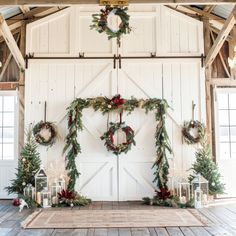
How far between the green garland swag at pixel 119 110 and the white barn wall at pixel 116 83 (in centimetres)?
20

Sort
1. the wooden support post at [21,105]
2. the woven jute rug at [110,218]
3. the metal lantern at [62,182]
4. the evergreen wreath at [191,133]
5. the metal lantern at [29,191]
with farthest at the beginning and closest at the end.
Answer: the wooden support post at [21,105] → the evergreen wreath at [191,133] → the metal lantern at [62,182] → the metal lantern at [29,191] → the woven jute rug at [110,218]

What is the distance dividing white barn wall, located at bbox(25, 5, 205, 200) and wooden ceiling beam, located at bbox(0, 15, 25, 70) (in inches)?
10.1

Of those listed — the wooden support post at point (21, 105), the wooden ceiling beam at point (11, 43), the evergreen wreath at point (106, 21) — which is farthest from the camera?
the wooden support post at point (21, 105)

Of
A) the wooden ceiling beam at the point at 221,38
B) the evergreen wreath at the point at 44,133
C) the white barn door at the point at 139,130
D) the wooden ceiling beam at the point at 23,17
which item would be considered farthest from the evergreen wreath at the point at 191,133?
the wooden ceiling beam at the point at 23,17

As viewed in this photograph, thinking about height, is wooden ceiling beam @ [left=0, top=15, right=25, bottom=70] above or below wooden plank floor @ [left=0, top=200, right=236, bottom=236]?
above

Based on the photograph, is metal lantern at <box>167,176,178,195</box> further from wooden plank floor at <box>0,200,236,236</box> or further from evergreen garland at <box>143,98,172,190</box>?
wooden plank floor at <box>0,200,236,236</box>

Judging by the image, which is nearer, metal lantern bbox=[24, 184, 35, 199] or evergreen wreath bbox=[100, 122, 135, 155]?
metal lantern bbox=[24, 184, 35, 199]

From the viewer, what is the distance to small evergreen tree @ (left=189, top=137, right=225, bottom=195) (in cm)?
693

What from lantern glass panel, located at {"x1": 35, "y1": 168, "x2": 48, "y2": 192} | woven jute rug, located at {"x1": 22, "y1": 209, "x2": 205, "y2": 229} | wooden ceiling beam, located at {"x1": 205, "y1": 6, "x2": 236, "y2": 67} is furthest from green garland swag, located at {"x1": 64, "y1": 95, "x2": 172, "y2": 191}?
wooden ceiling beam, located at {"x1": 205, "y1": 6, "x2": 236, "y2": 67}

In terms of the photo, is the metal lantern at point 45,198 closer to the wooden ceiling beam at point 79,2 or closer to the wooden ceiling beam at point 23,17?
the wooden ceiling beam at point 79,2

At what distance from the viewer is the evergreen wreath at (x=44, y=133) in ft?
24.0

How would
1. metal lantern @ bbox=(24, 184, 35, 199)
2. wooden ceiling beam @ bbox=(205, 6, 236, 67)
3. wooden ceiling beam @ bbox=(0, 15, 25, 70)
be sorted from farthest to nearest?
metal lantern @ bbox=(24, 184, 35, 199) < wooden ceiling beam @ bbox=(0, 15, 25, 70) < wooden ceiling beam @ bbox=(205, 6, 236, 67)

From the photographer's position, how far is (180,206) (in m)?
6.57

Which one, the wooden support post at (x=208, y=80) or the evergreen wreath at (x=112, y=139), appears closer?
the evergreen wreath at (x=112, y=139)
